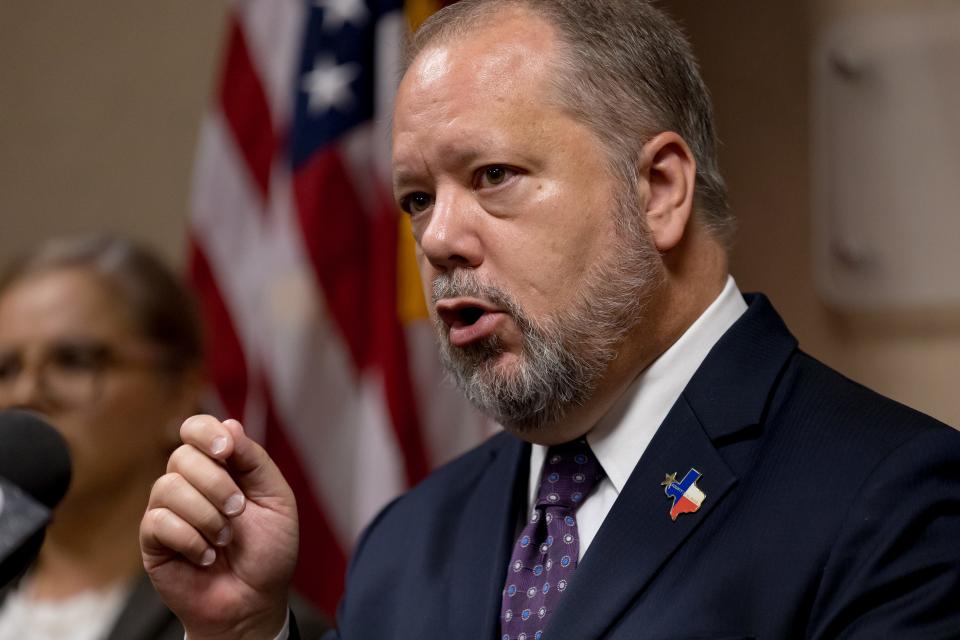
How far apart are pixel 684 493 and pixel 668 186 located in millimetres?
430

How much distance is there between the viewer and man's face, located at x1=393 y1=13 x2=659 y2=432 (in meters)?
1.50

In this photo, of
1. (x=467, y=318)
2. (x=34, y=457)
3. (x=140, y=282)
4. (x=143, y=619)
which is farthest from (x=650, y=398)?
(x=140, y=282)

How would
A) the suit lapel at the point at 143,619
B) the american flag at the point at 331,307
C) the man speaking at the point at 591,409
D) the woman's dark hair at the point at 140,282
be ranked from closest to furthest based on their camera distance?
the man speaking at the point at 591,409, the suit lapel at the point at 143,619, the woman's dark hair at the point at 140,282, the american flag at the point at 331,307

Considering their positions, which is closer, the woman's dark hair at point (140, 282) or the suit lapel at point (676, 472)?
the suit lapel at point (676, 472)

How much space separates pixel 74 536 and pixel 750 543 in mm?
1479

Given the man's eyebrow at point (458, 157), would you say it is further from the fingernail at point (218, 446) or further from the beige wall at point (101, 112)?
the beige wall at point (101, 112)

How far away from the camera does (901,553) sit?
49.9 inches

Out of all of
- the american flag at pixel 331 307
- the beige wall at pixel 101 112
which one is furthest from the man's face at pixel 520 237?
the beige wall at pixel 101 112

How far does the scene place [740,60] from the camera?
2699mm

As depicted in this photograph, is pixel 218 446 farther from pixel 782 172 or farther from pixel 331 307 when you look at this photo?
pixel 782 172

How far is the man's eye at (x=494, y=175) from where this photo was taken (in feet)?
4.96

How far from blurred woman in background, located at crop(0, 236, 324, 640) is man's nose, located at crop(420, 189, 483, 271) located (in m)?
0.98

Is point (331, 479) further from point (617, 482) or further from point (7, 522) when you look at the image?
point (7, 522)

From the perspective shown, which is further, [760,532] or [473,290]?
[473,290]
